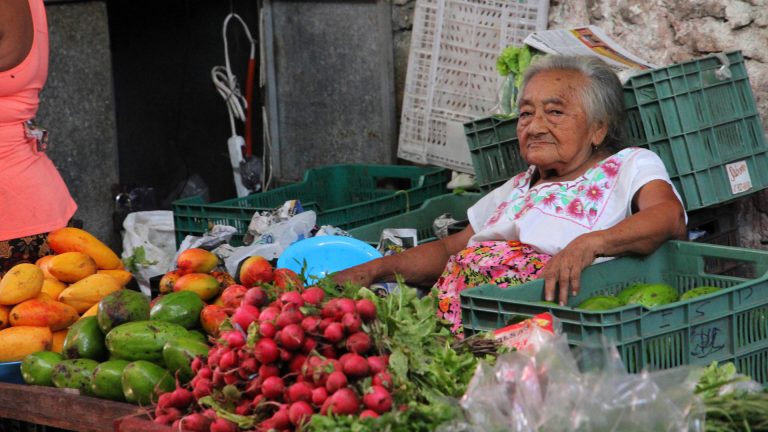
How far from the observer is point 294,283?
2.77 metres

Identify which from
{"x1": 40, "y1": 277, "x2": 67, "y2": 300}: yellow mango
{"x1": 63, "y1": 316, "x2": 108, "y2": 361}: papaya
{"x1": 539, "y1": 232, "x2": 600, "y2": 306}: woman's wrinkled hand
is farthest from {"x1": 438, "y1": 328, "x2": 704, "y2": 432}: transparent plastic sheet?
{"x1": 40, "y1": 277, "x2": 67, "y2": 300}: yellow mango

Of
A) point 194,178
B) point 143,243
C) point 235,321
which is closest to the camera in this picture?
point 235,321

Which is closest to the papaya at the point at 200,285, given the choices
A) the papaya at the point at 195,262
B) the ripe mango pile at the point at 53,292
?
the papaya at the point at 195,262

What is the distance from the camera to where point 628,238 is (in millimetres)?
3398

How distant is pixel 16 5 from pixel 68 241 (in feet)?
3.30

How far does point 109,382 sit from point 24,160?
73.2 inches

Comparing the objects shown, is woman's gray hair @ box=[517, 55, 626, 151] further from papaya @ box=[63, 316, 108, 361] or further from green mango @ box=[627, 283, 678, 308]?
papaya @ box=[63, 316, 108, 361]

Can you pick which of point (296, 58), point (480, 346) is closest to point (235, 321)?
point (480, 346)

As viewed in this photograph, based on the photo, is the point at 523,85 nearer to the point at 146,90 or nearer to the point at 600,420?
the point at 600,420

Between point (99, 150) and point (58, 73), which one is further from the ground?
point (58, 73)

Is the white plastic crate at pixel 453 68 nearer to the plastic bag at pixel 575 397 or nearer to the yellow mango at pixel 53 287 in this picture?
the yellow mango at pixel 53 287

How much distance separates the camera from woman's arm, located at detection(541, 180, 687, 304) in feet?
10.6

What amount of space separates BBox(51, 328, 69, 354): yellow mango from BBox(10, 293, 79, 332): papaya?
2 cm

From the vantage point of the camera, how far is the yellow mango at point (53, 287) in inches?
146
